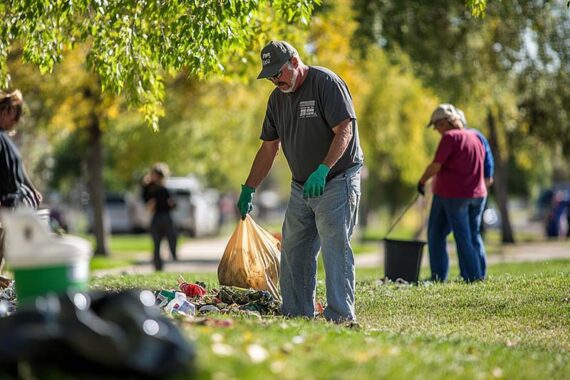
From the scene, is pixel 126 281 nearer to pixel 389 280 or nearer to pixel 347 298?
pixel 389 280

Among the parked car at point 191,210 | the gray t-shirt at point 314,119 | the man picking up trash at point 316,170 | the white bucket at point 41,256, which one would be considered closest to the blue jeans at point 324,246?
the man picking up trash at point 316,170

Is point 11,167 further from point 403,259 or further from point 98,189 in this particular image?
point 98,189

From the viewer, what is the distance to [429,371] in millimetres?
5062

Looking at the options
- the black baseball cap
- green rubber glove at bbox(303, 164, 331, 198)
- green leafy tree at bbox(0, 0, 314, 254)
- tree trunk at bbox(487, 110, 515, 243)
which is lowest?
tree trunk at bbox(487, 110, 515, 243)

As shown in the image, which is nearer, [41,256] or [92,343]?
[92,343]

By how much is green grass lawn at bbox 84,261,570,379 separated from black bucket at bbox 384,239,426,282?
393 mm

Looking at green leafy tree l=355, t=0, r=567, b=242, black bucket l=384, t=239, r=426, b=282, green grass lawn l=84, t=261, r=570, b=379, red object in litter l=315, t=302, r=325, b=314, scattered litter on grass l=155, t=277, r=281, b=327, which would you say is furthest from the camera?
green leafy tree l=355, t=0, r=567, b=242

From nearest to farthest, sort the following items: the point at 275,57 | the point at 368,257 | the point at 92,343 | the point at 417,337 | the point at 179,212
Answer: the point at 92,343, the point at 417,337, the point at 275,57, the point at 368,257, the point at 179,212

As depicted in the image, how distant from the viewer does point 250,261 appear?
28.2 ft

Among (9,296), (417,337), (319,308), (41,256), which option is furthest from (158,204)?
(41,256)

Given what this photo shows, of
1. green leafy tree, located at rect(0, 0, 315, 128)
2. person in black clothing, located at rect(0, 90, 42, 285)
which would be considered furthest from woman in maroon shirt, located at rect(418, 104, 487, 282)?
person in black clothing, located at rect(0, 90, 42, 285)

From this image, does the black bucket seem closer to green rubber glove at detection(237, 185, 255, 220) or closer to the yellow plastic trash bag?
the yellow plastic trash bag

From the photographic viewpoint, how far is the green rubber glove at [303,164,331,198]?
→ 6926 millimetres

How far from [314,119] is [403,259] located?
3700mm
